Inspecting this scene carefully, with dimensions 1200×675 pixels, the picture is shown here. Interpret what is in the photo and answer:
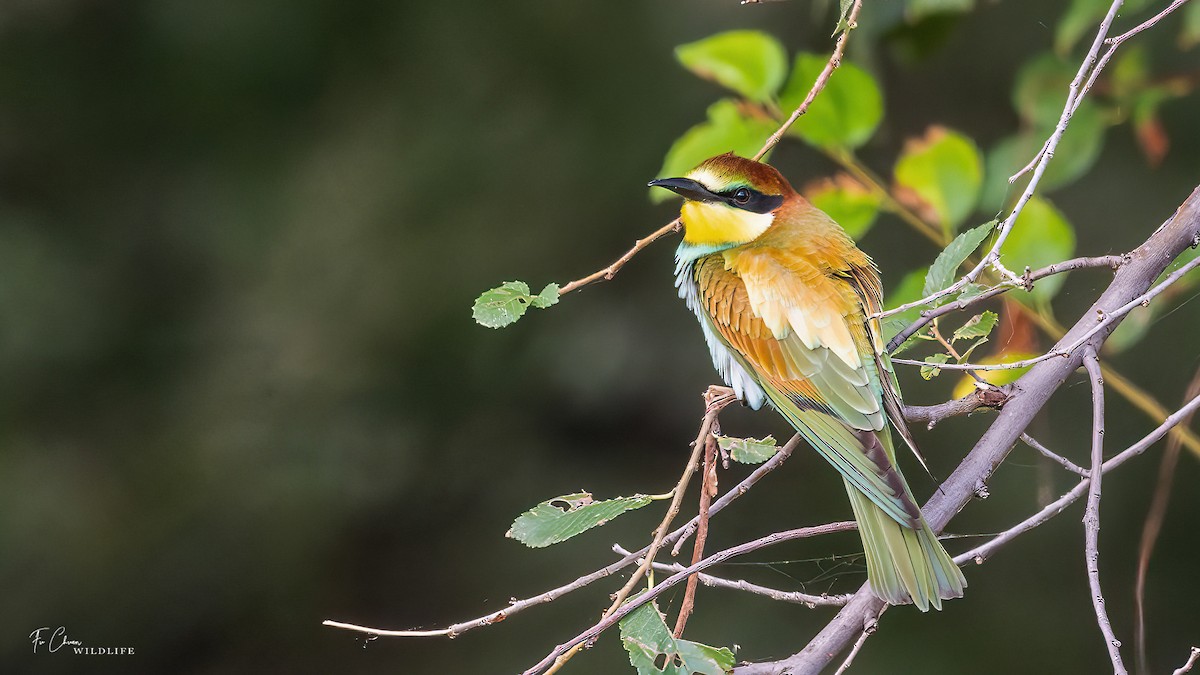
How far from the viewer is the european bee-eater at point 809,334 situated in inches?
51.2

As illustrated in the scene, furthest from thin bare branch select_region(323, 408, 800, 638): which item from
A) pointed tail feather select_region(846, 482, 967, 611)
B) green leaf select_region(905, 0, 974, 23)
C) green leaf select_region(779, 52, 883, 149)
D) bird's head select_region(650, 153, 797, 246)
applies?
green leaf select_region(905, 0, 974, 23)

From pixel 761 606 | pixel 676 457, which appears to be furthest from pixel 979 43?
pixel 761 606

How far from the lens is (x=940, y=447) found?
2.63 meters

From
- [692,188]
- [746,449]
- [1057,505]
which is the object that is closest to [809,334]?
[746,449]

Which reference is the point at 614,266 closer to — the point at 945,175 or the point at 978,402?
the point at 978,402

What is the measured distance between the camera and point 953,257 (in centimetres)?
138

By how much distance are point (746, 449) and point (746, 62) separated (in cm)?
58

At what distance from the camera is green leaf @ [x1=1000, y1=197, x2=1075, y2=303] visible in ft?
5.24

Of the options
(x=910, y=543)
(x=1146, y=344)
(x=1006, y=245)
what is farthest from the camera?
(x=1146, y=344)

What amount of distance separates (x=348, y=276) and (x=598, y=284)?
1.96ft

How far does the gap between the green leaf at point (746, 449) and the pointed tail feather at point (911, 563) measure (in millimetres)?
138

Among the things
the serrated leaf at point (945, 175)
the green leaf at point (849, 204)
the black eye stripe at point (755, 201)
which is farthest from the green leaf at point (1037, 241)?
the black eye stripe at point (755, 201)

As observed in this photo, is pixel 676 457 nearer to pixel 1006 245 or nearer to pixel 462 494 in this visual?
pixel 462 494
